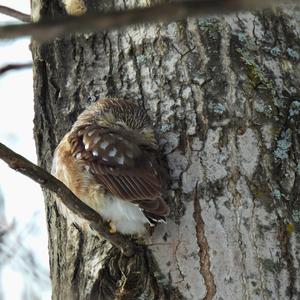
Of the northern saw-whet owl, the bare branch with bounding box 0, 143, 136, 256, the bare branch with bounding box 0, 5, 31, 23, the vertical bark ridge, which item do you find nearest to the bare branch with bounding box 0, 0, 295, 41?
the bare branch with bounding box 0, 143, 136, 256

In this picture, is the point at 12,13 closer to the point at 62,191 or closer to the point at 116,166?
the point at 116,166

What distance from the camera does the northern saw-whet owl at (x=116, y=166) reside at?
253cm

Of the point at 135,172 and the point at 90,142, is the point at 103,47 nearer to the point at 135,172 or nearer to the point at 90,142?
the point at 90,142

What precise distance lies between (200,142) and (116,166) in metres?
0.39

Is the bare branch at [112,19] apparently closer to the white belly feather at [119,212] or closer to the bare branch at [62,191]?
the bare branch at [62,191]

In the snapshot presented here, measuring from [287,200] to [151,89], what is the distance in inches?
32.0

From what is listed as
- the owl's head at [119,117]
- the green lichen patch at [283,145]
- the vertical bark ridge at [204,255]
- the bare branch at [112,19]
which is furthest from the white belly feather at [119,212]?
the bare branch at [112,19]

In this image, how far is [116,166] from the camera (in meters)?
2.63

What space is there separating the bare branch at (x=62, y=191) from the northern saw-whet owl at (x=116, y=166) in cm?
11

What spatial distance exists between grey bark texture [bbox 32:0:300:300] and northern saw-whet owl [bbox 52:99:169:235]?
10 cm

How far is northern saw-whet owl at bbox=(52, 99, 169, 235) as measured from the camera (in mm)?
2531

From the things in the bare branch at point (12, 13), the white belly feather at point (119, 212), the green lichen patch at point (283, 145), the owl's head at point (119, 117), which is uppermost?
the bare branch at point (12, 13)

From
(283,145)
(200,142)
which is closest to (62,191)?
(200,142)

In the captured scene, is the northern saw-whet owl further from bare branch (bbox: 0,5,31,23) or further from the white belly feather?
bare branch (bbox: 0,5,31,23)
